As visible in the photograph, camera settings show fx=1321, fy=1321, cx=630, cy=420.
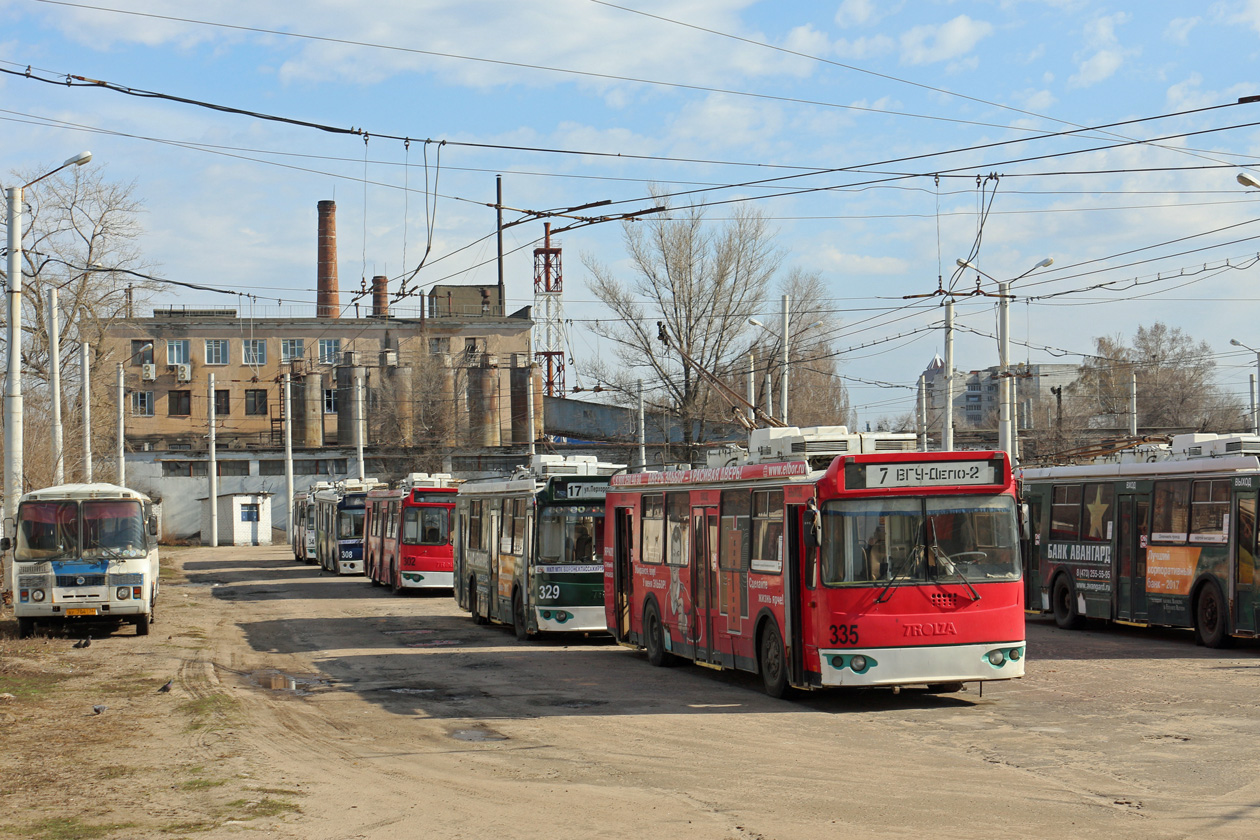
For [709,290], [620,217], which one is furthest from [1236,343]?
[620,217]

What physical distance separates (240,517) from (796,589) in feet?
198

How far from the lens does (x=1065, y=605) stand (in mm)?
23016

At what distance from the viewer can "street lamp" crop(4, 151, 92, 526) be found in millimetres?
23781

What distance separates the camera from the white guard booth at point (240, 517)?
2734 inches

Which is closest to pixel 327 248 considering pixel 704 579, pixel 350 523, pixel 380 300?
pixel 380 300

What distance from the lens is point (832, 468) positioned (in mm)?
13180

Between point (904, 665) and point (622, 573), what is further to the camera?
point (622, 573)

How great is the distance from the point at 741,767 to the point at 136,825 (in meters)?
4.45

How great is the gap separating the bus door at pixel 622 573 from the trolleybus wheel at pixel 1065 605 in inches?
324

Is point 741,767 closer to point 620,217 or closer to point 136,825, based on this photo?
point 136,825

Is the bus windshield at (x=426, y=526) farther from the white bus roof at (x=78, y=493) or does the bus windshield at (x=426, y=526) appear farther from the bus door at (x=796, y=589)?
the bus door at (x=796, y=589)

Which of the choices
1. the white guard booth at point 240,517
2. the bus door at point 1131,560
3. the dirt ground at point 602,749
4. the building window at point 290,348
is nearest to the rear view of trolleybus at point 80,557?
the dirt ground at point 602,749

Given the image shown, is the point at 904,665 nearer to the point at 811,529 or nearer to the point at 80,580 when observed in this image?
the point at 811,529

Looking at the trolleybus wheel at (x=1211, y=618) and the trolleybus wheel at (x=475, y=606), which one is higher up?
the trolleybus wheel at (x=1211, y=618)
